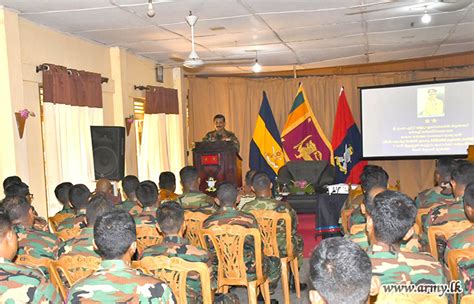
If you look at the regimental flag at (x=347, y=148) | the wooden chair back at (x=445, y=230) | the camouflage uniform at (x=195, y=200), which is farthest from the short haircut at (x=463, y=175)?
the regimental flag at (x=347, y=148)

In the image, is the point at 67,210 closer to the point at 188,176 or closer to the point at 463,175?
the point at 188,176

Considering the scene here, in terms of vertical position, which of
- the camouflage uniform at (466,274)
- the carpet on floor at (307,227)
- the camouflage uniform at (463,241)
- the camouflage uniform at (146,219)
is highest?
the camouflage uniform at (463,241)

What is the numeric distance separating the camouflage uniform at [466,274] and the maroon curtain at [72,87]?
15.4 feet

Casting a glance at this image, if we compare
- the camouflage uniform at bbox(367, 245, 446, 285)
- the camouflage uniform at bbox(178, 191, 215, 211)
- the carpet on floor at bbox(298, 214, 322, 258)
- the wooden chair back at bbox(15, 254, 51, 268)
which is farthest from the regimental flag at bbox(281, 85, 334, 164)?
the camouflage uniform at bbox(367, 245, 446, 285)

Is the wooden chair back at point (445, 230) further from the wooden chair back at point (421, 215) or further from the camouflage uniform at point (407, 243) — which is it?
the wooden chair back at point (421, 215)

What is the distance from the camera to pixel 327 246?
1481 millimetres

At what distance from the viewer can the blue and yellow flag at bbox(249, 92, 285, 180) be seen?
1026 cm

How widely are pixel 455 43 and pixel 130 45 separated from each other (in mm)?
5210

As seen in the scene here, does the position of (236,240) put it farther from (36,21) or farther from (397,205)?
(36,21)

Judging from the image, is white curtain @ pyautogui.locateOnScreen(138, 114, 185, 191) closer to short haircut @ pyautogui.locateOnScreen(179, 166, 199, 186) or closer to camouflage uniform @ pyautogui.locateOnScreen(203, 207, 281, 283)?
short haircut @ pyautogui.locateOnScreen(179, 166, 199, 186)

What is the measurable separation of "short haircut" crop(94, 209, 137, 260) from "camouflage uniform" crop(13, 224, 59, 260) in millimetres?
1231

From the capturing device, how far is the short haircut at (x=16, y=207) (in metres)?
3.43

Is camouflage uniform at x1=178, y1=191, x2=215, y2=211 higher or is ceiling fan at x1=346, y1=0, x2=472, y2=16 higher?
ceiling fan at x1=346, y1=0, x2=472, y2=16

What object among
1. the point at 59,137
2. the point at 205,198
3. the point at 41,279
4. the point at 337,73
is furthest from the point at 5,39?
the point at 337,73
